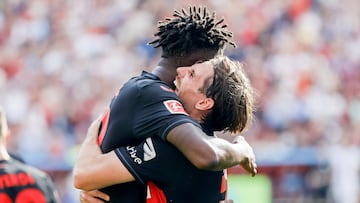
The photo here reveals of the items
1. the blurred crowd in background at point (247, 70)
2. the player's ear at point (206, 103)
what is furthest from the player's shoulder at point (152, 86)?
the blurred crowd in background at point (247, 70)

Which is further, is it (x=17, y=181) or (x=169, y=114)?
(x=17, y=181)

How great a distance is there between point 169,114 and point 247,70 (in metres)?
8.88

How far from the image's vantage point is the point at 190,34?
4.14m

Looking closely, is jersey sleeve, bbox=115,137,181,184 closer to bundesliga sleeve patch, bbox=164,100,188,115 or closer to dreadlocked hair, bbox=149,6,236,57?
bundesliga sleeve patch, bbox=164,100,188,115

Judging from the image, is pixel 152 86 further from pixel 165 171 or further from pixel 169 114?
pixel 165 171

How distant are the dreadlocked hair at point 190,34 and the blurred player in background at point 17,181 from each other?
2487 mm

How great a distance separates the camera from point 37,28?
50.9 ft

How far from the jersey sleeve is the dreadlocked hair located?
460 mm

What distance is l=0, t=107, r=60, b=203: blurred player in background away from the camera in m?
6.33

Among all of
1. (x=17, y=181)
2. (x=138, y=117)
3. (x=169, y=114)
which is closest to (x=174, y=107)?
(x=169, y=114)

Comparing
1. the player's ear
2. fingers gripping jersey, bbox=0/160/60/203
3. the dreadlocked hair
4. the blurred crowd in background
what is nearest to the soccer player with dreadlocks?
the dreadlocked hair

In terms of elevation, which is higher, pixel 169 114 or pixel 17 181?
pixel 169 114

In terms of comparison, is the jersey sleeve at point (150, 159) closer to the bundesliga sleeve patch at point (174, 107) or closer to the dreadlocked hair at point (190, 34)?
the bundesliga sleeve patch at point (174, 107)

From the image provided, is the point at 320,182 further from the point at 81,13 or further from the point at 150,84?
the point at 150,84
